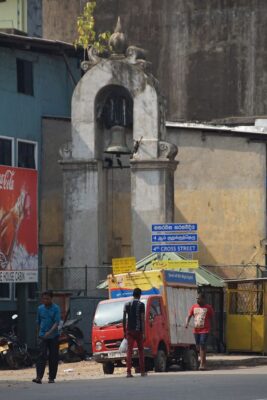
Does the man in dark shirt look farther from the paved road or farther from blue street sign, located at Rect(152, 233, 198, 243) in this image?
blue street sign, located at Rect(152, 233, 198, 243)

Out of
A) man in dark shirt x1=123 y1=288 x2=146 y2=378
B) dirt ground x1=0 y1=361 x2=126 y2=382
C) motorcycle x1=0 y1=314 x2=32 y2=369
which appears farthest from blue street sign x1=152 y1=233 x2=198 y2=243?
man in dark shirt x1=123 y1=288 x2=146 y2=378

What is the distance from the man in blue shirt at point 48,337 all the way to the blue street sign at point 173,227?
35.9 ft

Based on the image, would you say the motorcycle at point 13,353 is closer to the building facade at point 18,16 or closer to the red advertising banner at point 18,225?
the red advertising banner at point 18,225

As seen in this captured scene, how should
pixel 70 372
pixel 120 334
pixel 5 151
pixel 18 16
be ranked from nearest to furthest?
pixel 120 334 < pixel 70 372 < pixel 5 151 < pixel 18 16

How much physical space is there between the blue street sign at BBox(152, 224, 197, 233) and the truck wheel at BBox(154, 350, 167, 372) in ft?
19.7

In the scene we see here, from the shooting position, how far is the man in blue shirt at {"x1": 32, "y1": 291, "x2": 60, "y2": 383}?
31.9 metres

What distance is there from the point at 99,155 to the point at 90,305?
5199mm

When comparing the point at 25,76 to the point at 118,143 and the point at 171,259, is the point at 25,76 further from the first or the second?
the point at 171,259

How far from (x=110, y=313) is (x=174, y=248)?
5.28 meters

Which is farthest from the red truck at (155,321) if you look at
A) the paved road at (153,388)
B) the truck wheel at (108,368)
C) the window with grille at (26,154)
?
the window with grille at (26,154)

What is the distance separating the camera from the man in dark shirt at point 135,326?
3359cm

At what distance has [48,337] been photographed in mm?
31812

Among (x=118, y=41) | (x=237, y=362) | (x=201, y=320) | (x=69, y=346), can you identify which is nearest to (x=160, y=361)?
(x=201, y=320)

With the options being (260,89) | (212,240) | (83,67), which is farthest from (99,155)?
(260,89)
